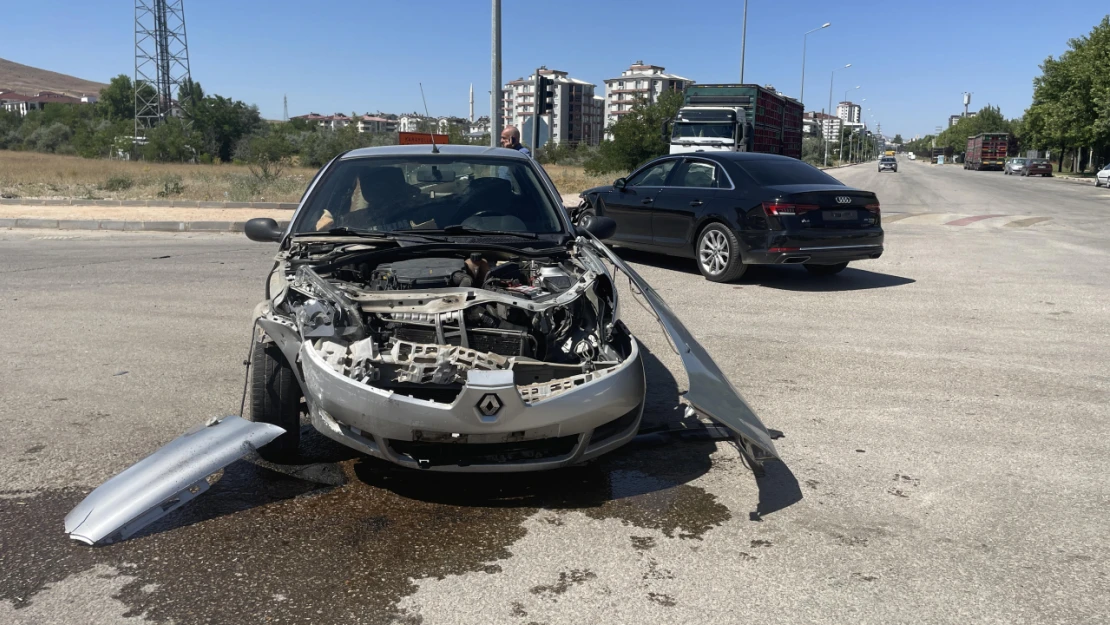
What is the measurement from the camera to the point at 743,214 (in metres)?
9.27

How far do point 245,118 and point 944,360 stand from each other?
7596 cm

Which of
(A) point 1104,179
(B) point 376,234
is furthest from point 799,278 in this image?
(A) point 1104,179

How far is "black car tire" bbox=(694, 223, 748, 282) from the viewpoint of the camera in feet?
30.9

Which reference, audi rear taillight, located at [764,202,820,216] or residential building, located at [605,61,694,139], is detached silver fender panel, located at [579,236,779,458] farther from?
residential building, located at [605,61,694,139]

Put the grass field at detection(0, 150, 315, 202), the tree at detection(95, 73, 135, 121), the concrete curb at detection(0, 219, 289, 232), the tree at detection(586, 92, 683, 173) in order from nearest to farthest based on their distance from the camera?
the concrete curb at detection(0, 219, 289, 232), the grass field at detection(0, 150, 315, 202), the tree at detection(586, 92, 683, 173), the tree at detection(95, 73, 135, 121)

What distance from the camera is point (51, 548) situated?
322cm

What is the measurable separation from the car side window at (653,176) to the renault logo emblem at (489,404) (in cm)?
777

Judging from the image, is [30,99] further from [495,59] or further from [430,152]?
[430,152]

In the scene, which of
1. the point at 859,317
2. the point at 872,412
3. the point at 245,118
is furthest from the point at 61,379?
the point at 245,118

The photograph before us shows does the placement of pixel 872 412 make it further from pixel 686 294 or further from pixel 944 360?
pixel 686 294

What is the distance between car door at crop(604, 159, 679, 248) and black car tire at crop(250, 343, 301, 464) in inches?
283

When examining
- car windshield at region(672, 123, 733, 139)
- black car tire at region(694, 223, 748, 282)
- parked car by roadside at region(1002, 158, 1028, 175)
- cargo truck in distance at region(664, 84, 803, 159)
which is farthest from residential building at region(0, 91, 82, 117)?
black car tire at region(694, 223, 748, 282)

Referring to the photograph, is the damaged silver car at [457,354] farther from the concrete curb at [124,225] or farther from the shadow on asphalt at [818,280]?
the concrete curb at [124,225]

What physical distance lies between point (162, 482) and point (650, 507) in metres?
2.04
